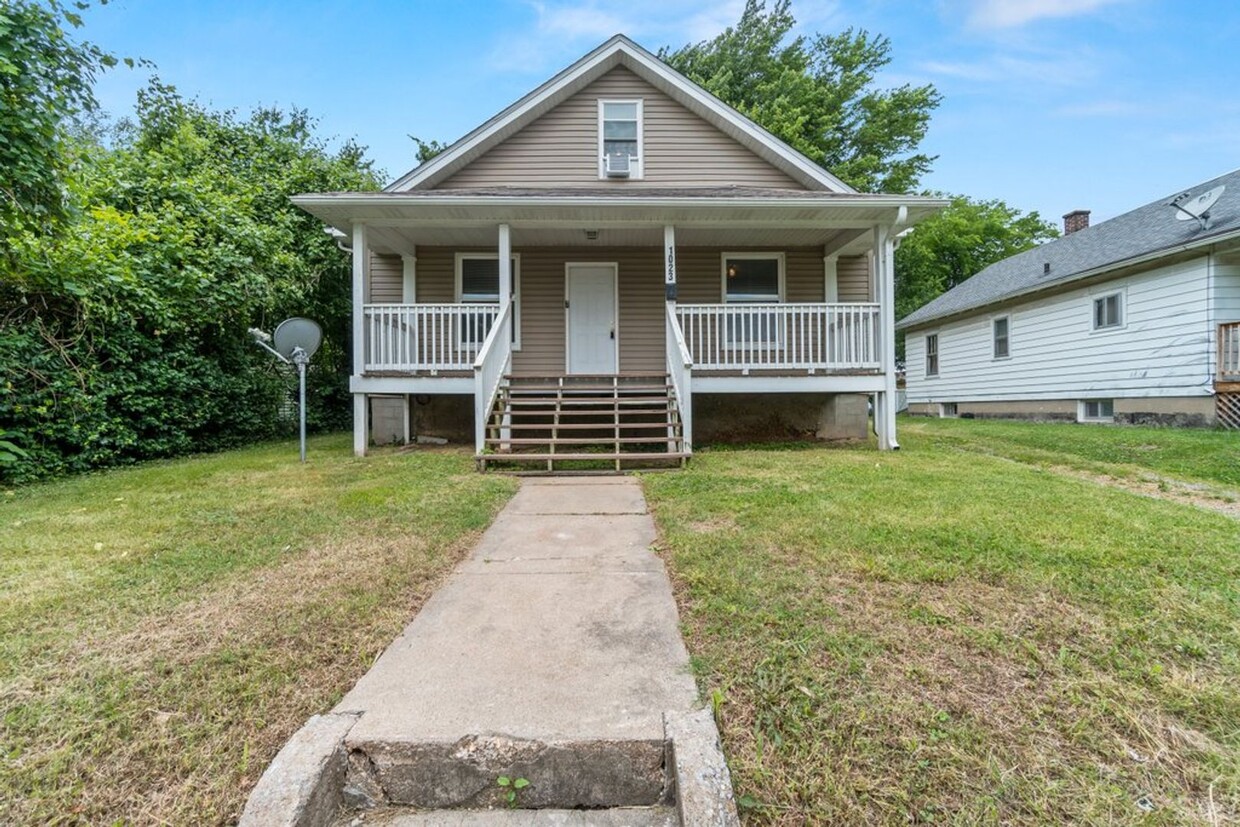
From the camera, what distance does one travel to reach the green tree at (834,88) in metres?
21.6

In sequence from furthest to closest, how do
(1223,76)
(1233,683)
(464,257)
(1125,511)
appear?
(1223,76), (464,257), (1125,511), (1233,683)

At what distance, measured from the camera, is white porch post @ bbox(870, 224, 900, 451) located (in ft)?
25.6

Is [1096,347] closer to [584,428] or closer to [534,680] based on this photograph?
[584,428]

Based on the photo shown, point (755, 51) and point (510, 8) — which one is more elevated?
point (755, 51)

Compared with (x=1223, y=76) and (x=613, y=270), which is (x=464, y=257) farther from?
(x=1223, y=76)

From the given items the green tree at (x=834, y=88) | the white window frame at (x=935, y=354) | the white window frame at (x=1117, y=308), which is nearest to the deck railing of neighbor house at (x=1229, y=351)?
the white window frame at (x=1117, y=308)

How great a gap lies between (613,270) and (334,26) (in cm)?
978

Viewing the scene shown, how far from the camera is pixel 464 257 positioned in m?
9.62

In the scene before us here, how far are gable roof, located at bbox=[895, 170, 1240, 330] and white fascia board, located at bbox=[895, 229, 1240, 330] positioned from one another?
12 mm

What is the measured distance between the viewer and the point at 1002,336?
14.7m

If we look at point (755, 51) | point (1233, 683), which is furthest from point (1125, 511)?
point (755, 51)

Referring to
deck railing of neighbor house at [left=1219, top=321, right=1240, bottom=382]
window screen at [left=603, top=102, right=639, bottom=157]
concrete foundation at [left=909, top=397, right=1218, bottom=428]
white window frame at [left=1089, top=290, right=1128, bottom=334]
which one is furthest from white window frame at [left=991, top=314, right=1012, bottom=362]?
window screen at [left=603, top=102, right=639, bottom=157]

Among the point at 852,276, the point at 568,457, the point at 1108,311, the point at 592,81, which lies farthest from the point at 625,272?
the point at 1108,311

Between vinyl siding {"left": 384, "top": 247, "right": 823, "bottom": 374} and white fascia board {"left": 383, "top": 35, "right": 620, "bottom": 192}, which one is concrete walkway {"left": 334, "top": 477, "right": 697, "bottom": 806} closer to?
vinyl siding {"left": 384, "top": 247, "right": 823, "bottom": 374}
